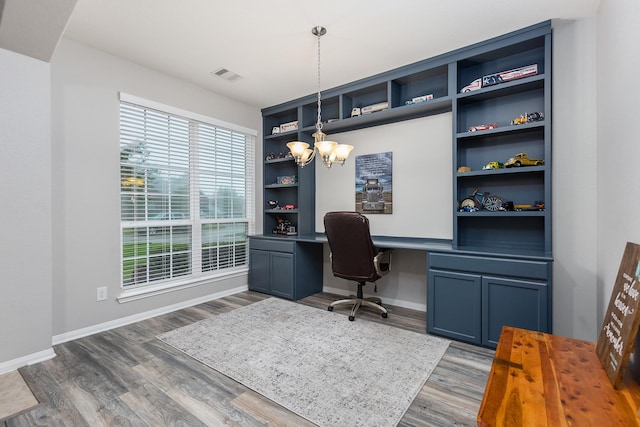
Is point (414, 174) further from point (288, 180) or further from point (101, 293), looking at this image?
point (101, 293)

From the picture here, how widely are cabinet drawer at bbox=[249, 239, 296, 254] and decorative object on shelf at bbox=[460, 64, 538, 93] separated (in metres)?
2.61

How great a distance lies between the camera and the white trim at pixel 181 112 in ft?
10.1

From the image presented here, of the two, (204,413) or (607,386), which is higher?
Answer: (607,386)

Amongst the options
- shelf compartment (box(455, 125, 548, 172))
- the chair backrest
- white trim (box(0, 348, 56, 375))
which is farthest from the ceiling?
white trim (box(0, 348, 56, 375))

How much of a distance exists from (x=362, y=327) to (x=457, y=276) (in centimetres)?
102

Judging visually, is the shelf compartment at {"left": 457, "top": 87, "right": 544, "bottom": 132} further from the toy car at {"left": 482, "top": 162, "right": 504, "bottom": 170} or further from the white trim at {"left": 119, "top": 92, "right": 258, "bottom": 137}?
the white trim at {"left": 119, "top": 92, "right": 258, "bottom": 137}

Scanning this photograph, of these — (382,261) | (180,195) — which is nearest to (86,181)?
(180,195)

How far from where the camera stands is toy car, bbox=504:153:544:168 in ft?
8.59

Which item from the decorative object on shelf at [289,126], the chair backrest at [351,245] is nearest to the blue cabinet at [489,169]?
the chair backrest at [351,245]

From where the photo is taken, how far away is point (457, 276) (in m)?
2.66

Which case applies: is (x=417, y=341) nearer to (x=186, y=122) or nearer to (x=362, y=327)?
(x=362, y=327)

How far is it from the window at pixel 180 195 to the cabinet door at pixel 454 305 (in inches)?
106

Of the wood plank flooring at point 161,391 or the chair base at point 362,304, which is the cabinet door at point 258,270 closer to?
the chair base at point 362,304

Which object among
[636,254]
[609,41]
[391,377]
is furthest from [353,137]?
[636,254]
